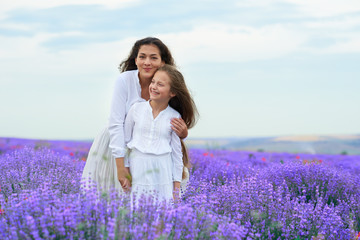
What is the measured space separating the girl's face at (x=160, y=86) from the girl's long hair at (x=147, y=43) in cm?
47

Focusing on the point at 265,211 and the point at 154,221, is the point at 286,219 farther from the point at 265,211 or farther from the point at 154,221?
the point at 154,221

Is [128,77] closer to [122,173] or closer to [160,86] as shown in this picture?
[160,86]

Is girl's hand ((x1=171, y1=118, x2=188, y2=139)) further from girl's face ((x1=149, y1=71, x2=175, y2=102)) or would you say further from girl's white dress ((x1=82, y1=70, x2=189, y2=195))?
girl's white dress ((x1=82, y1=70, x2=189, y2=195))

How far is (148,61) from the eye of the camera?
141 inches

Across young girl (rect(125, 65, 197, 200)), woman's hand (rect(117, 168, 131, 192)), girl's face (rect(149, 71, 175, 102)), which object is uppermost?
girl's face (rect(149, 71, 175, 102))

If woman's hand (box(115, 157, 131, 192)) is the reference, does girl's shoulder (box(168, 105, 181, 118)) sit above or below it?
above

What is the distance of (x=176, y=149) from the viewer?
3381 millimetres

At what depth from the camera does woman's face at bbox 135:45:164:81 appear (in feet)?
11.8

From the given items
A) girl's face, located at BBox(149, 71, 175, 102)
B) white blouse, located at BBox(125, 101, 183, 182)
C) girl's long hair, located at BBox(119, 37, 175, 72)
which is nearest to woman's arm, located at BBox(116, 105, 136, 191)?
white blouse, located at BBox(125, 101, 183, 182)

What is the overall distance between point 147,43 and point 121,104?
1.93ft

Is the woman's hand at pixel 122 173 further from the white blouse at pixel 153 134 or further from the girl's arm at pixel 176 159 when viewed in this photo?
the girl's arm at pixel 176 159

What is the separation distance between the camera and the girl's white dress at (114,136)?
3.44 m

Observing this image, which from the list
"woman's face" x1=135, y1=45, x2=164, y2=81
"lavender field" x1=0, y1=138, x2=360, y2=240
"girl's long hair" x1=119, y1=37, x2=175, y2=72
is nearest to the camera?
"lavender field" x1=0, y1=138, x2=360, y2=240

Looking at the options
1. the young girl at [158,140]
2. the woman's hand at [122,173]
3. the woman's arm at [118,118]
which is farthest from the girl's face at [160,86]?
the woman's hand at [122,173]
